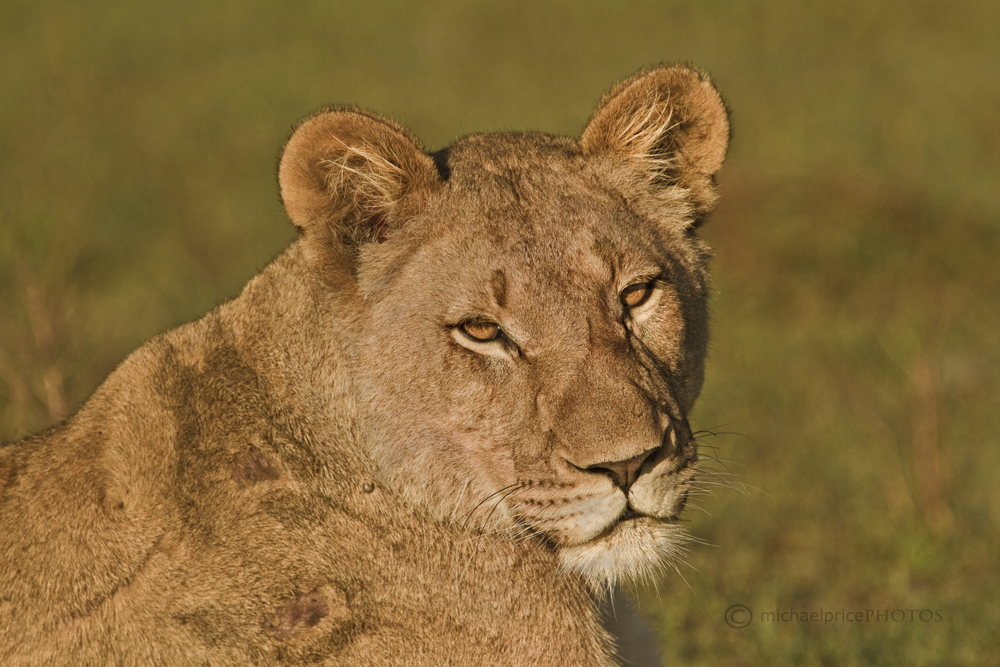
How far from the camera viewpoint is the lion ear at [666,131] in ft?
12.7

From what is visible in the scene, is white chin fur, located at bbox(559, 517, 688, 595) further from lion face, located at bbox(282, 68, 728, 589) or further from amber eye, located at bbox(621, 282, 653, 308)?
amber eye, located at bbox(621, 282, 653, 308)

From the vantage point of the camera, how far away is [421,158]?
347 cm

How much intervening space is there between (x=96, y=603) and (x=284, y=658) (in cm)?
54

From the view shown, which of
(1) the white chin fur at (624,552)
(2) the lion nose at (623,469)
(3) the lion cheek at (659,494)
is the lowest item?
(1) the white chin fur at (624,552)

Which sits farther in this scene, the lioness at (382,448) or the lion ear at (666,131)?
the lion ear at (666,131)

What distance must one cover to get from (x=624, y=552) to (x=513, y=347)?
2.26 feet

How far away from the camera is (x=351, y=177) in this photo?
352 cm

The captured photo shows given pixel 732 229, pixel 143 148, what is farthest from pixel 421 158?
pixel 143 148

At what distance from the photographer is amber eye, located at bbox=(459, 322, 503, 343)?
3.39 meters

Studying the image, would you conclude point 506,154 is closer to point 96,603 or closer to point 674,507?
point 674,507

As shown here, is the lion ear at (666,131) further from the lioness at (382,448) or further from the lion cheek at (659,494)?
the lion cheek at (659,494)

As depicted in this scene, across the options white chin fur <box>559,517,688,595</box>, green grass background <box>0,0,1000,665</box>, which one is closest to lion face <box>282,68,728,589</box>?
white chin fur <box>559,517,688,595</box>

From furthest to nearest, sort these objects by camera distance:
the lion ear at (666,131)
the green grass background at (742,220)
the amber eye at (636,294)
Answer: the green grass background at (742,220), the lion ear at (666,131), the amber eye at (636,294)

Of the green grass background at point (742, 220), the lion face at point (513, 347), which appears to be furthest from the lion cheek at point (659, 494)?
the green grass background at point (742, 220)
